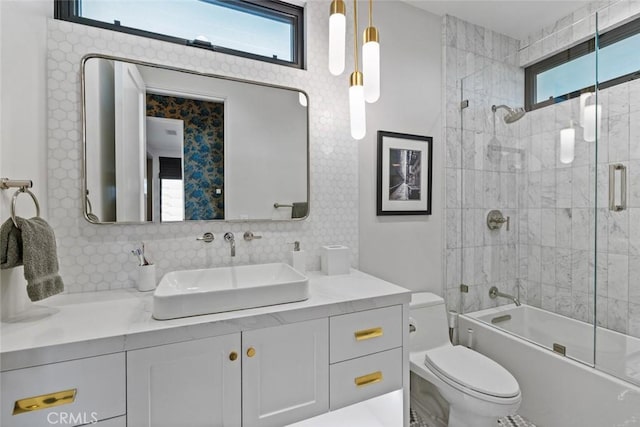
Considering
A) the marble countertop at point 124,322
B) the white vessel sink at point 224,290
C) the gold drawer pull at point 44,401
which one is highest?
the white vessel sink at point 224,290

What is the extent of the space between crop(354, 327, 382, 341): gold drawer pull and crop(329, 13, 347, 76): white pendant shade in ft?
3.53

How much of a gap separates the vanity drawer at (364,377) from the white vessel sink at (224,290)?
350 millimetres

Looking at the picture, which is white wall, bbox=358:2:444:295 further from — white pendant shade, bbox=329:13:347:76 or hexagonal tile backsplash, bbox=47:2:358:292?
white pendant shade, bbox=329:13:347:76

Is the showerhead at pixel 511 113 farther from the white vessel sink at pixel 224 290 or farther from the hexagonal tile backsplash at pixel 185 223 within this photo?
the white vessel sink at pixel 224 290

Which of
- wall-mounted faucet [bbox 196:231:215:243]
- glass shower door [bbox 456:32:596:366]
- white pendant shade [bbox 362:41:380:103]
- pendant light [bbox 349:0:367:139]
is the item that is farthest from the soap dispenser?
glass shower door [bbox 456:32:596:366]

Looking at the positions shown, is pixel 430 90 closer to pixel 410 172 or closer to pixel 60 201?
pixel 410 172

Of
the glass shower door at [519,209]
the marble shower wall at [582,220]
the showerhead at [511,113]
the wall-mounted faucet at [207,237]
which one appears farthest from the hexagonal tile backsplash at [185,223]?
the marble shower wall at [582,220]

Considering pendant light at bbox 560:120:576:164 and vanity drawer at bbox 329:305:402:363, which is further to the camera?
pendant light at bbox 560:120:576:164

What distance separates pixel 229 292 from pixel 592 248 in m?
2.35

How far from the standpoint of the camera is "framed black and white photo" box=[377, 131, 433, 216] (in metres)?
1.97

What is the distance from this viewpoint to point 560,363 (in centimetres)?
168

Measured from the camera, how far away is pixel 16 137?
40.9 inches

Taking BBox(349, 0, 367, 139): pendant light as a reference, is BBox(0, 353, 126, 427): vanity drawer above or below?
below

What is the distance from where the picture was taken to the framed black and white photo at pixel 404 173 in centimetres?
197
